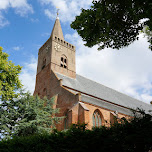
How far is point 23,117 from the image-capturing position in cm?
1416

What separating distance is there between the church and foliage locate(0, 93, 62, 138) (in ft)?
11.4

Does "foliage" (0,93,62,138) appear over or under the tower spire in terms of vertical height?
under

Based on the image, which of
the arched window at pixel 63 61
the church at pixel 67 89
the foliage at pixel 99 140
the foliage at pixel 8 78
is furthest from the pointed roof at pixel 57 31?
the foliage at pixel 99 140

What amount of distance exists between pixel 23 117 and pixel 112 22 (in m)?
11.1

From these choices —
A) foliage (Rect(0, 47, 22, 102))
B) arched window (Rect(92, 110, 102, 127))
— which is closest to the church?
arched window (Rect(92, 110, 102, 127))

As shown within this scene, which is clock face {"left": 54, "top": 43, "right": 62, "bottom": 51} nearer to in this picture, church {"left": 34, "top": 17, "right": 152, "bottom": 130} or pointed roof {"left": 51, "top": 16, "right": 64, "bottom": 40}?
church {"left": 34, "top": 17, "right": 152, "bottom": 130}

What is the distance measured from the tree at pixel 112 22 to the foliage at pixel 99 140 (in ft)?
12.4

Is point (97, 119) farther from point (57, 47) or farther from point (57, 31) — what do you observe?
point (57, 31)

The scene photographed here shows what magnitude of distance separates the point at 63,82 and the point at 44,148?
15.2 metres

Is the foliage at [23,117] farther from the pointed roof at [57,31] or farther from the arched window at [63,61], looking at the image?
the pointed roof at [57,31]

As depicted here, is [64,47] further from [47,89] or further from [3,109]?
[3,109]

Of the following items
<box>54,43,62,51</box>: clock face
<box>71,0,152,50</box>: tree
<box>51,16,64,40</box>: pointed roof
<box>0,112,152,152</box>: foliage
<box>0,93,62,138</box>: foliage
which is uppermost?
<box>51,16,64,40</box>: pointed roof

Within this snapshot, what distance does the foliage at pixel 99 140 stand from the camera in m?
5.88

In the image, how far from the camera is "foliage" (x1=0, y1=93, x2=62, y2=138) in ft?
43.1
